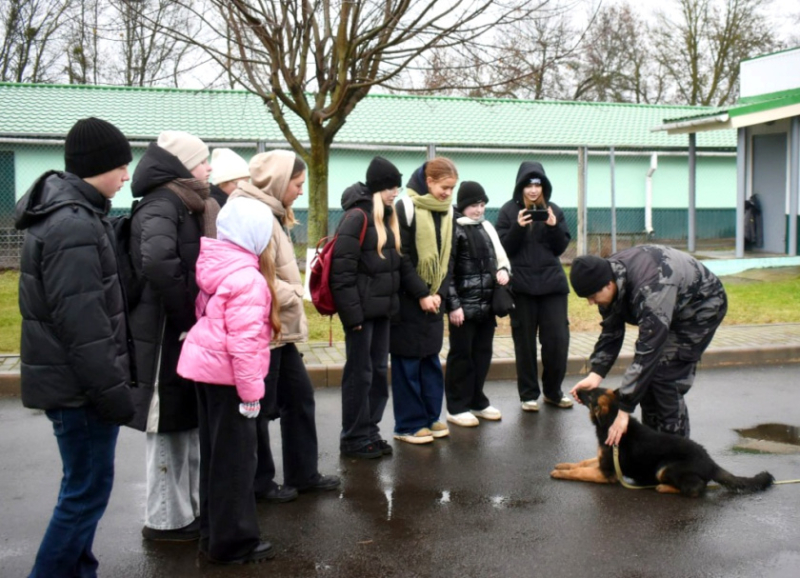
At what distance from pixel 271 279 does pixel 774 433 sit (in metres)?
4.41

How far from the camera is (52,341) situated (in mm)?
3539

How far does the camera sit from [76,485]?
367 cm

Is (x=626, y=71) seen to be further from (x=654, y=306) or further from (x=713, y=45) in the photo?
(x=654, y=306)

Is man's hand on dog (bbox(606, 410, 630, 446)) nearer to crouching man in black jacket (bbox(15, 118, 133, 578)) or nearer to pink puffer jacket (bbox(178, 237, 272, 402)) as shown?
pink puffer jacket (bbox(178, 237, 272, 402))

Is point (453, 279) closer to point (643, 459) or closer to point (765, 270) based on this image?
point (643, 459)

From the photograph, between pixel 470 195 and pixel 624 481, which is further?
pixel 470 195

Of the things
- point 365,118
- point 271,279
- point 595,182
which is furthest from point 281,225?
point 365,118

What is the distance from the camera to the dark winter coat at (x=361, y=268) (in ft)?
19.0

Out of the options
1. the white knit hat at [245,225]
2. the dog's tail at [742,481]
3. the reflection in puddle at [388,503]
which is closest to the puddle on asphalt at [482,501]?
the reflection in puddle at [388,503]

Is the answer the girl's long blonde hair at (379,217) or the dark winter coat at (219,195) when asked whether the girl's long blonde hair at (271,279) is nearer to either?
the dark winter coat at (219,195)

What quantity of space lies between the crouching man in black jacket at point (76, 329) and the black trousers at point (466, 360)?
3552 millimetres

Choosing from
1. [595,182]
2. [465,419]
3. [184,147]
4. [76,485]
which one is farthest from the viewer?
[595,182]

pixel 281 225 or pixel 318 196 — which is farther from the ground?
pixel 318 196

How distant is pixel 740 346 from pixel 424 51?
205 inches
